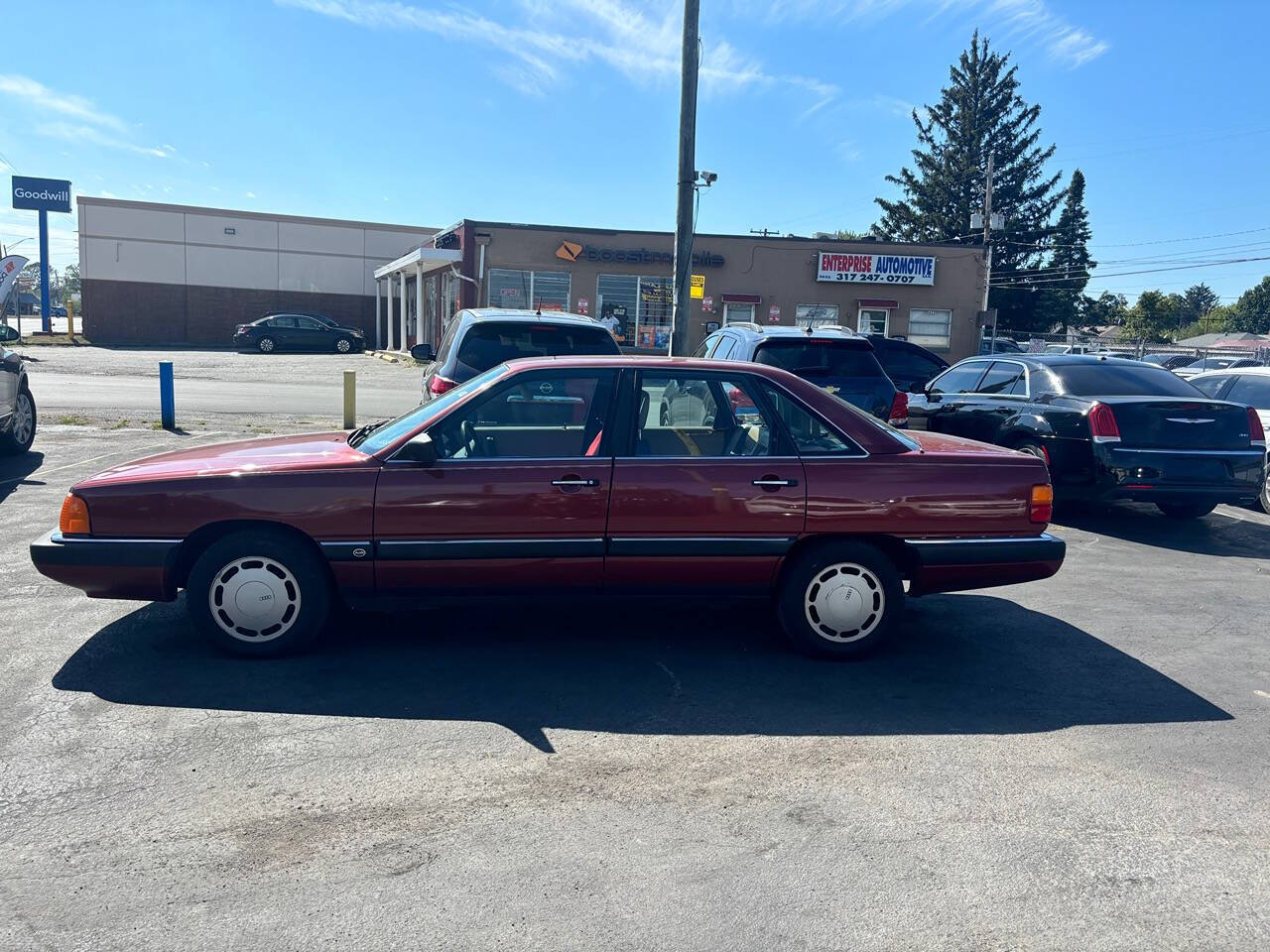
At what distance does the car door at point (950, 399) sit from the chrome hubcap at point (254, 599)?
790 centimetres

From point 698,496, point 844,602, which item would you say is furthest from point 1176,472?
point 698,496

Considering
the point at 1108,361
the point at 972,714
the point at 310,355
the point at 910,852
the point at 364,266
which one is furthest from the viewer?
the point at 364,266

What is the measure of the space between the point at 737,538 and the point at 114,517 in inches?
120

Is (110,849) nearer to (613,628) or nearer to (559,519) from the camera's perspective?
(559,519)

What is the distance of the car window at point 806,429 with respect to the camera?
17.2ft

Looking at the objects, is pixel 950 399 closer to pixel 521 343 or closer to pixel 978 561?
pixel 521 343

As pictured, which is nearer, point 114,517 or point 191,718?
point 191,718

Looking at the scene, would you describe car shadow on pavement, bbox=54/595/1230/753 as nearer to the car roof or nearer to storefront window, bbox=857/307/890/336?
the car roof

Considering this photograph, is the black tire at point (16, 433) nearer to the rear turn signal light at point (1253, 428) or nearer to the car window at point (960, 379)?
the car window at point (960, 379)

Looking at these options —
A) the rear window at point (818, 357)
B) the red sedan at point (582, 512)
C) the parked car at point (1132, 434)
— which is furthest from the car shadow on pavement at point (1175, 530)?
the red sedan at point (582, 512)

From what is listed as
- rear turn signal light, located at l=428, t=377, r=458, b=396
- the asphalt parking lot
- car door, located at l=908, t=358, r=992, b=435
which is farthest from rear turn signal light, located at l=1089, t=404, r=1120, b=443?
rear turn signal light, located at l=428, t=377, r=458, b=396

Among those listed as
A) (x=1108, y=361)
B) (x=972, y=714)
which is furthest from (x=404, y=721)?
(x=1108, y=361)

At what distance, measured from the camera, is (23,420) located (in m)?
10.8

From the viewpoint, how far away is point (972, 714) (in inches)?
181
